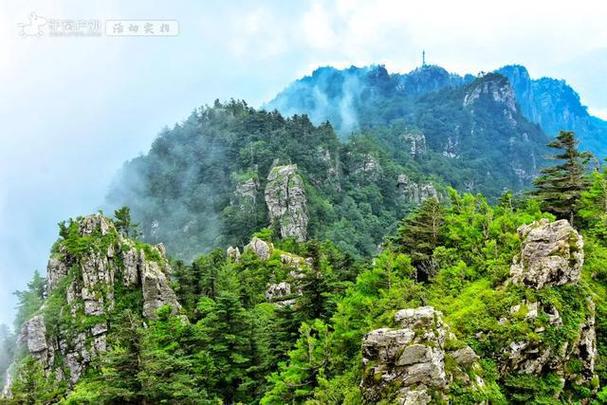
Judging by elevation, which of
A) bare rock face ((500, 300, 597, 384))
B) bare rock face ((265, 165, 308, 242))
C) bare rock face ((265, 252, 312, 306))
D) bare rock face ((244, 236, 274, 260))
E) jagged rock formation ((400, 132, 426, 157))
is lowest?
bare rock face ((500, 300, 597, 384))

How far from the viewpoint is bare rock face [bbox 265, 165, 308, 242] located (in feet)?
310

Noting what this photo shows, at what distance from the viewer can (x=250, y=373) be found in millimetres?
32094

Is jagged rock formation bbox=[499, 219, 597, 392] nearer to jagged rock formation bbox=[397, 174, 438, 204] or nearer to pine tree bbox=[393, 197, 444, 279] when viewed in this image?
pine tree bbox=[393, 197, 444, 279]

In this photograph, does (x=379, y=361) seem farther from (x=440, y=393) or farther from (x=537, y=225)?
(x=537, y=225)

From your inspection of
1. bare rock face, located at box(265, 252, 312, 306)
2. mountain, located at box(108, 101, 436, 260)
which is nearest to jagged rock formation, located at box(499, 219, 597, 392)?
bare rock face, located at box(265, 252, 312, 306)

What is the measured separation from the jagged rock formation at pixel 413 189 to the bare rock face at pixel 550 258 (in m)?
105

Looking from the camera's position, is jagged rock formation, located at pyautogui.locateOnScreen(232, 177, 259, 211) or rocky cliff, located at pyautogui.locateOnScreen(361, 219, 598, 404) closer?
rocky cliff, located at pyautogui.locateOnScreen(361, 219, 598, 404)

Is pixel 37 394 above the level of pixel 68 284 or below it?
below

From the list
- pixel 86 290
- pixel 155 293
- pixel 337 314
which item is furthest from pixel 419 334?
pixel 86 290

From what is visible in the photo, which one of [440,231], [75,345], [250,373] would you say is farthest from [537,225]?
[75,345]

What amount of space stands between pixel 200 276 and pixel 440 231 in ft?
99.1

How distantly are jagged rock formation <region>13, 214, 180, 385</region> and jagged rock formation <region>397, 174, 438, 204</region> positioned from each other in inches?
3368

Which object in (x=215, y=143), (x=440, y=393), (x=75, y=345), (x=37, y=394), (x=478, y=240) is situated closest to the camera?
(x=440, y=393)

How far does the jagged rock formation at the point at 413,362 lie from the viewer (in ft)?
55.2
